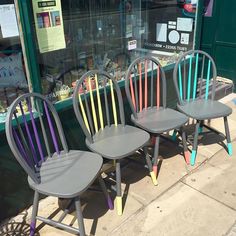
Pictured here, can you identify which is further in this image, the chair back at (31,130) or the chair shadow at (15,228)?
the chair shadow at (15,228)

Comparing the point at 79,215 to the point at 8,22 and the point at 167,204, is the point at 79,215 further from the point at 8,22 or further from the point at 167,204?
the point at 8,22

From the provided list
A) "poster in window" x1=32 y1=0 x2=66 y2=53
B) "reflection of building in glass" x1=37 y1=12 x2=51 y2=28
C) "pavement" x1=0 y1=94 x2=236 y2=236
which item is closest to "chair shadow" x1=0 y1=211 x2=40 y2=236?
"pavement" x1=0 y1=94 x2=236 y2=236

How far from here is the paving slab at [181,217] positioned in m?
2.17

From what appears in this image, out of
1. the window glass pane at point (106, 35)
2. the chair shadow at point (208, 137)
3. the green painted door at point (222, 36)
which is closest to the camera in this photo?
the window glass pane at point (106, 35)

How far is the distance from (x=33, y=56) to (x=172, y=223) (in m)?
1.62

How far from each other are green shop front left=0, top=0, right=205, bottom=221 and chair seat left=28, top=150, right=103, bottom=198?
382mm

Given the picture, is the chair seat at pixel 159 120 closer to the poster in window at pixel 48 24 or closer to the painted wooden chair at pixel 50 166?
the painted wooden chair at pixel 50 166

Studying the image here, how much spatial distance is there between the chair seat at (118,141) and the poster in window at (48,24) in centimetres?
80

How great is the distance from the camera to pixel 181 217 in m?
2.29

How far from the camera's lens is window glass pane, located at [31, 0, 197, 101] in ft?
7.72

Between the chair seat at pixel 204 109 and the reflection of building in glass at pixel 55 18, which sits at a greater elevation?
the reflection of building in glass at pixel 55 18

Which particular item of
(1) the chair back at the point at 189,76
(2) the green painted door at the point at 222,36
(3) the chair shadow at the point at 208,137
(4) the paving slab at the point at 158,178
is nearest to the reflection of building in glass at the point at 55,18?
(1) the chair back at the point at 189,76

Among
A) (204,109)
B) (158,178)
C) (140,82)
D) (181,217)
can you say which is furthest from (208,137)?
(181,217)

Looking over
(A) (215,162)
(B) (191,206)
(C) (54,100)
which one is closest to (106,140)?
(C) (54,100)
